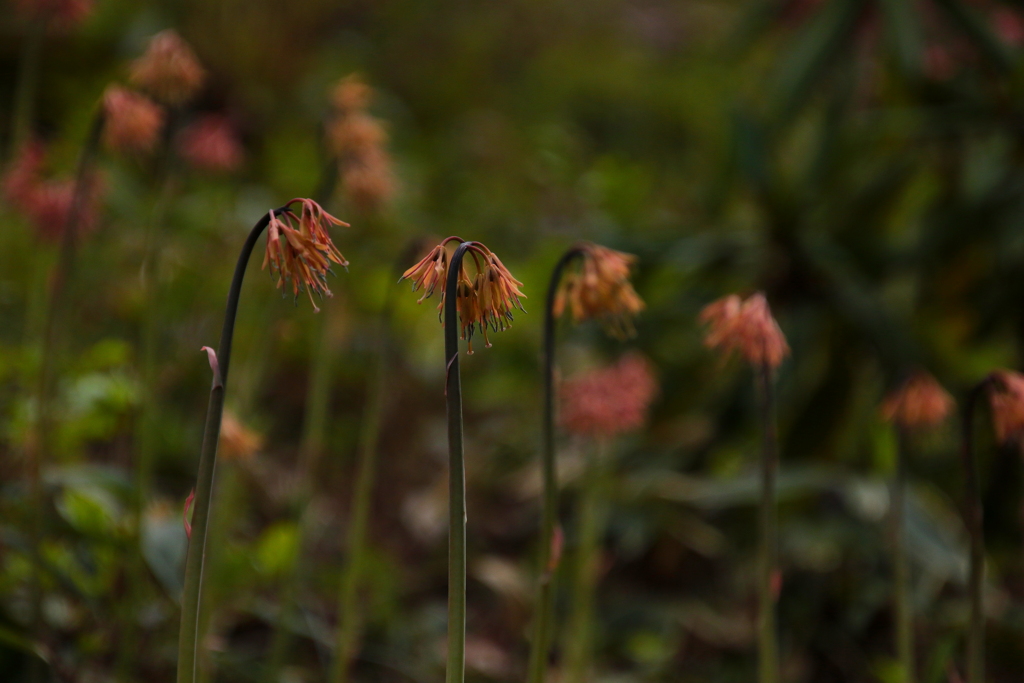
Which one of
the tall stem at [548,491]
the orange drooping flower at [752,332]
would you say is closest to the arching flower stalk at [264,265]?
the tall stem at [548,491]

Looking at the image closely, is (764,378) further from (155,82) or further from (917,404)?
(155,82)

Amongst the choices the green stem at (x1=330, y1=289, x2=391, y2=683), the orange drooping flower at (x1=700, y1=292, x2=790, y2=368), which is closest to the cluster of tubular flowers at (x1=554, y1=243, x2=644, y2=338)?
the orange drooping flower at (x1=700, y1=292, x2=790, y2=368)

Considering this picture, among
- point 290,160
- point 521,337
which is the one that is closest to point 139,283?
point 290,160

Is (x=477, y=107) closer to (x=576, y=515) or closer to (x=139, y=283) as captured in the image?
(x=139, y=283)

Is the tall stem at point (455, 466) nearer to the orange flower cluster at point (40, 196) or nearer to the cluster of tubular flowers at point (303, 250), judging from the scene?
the cluster of tubular flowers at point (303, 250)

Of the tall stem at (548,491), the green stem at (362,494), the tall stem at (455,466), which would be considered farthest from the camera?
the green stem at (362,494)

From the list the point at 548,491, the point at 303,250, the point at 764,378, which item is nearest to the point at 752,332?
the point at 764,378
